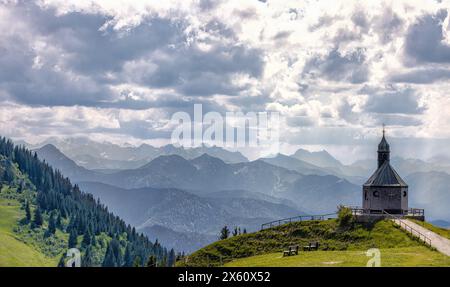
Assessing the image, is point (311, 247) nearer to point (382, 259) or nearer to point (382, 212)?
point (382, 212)

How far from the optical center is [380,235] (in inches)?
4045

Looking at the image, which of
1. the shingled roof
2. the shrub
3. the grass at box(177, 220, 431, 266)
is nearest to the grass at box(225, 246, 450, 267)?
the grass at box(177, 220, 431, 266)

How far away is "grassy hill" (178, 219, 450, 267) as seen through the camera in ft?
262

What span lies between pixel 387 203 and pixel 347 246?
21.3 metres

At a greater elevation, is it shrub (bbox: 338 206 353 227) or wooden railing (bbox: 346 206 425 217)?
wooden railing (bbox: 346 206 425 217)

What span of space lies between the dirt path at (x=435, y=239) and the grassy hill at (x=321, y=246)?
5.49ft

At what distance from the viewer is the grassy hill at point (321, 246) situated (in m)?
79.8

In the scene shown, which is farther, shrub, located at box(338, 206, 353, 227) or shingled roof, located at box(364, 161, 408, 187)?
shingled roof, located at box(364, 161, 408, 187)

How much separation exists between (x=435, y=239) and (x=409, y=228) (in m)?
9.63

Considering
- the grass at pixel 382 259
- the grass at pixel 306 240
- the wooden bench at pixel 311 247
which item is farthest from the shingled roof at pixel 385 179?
the grass at pixel 382 259

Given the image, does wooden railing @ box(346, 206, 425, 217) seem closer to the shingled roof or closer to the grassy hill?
the grassy hill

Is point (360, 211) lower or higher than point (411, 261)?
higher
